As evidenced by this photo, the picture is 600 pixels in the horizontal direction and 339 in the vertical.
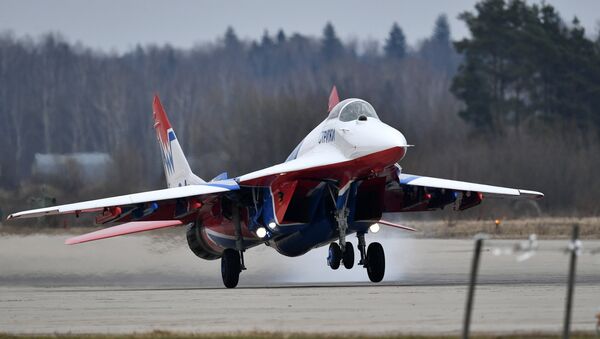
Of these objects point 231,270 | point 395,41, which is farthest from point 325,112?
point 395,41

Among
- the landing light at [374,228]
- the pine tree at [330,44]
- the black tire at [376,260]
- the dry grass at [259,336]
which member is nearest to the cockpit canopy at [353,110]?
the landing light at [374,228]

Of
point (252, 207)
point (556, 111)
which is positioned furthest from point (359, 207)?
point (556, 111)

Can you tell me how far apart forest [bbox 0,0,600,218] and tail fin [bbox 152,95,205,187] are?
13398 millimetres

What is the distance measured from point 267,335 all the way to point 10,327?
350 centimetres

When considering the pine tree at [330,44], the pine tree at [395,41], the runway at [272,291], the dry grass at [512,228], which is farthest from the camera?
the pine tree at [395,41]

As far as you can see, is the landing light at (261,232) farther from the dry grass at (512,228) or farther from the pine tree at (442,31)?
Answer: the pine tree at (442,31)

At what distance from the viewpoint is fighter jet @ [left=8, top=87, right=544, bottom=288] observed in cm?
2025

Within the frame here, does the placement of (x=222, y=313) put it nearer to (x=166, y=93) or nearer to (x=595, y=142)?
(x=595, y=142)

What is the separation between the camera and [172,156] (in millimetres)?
25844

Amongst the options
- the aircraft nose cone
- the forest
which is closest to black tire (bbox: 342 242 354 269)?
the aircraft nose cone

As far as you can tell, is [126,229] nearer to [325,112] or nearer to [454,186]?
[454,186]

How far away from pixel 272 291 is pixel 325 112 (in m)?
33.1

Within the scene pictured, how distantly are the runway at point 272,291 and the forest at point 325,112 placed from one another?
482 inches

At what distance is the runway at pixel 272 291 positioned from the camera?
46.5 ft
